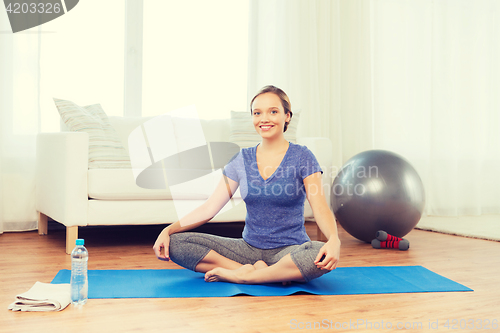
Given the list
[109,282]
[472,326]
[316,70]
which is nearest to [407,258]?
[472,326]

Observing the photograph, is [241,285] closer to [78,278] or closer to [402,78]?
[78,278]

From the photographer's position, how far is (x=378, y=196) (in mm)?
2594

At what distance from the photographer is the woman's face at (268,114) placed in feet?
5.79

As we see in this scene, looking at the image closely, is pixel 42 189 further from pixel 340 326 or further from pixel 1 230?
pixel 340 326

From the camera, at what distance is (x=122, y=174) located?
8.19ft

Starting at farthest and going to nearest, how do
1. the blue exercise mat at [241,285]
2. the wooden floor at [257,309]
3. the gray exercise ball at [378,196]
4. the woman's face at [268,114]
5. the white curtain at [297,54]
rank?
the white curtain at [297,54], the gray exercise ball at [378,196], the woman's face at [268,114], the blue exercise mat at [241,285], the wooden floor at [257,309]

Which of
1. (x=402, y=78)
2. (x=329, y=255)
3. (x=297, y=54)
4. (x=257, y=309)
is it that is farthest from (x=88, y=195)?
(x=402, y=78)

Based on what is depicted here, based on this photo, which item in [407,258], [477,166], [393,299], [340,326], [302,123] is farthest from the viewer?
[477,166]

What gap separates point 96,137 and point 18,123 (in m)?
0.73

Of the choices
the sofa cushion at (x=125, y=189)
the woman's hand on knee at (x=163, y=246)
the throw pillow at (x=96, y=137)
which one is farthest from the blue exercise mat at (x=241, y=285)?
the throw pillow at (x=96, y=137)

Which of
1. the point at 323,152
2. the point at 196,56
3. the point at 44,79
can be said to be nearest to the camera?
the point at 323,152

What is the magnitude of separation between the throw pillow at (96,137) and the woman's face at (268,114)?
1293mm

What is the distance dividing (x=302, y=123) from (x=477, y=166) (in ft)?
5.82

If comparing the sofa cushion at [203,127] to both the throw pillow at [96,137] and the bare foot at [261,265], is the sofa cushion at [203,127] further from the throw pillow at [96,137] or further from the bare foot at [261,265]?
the bare foot at [261,265]
